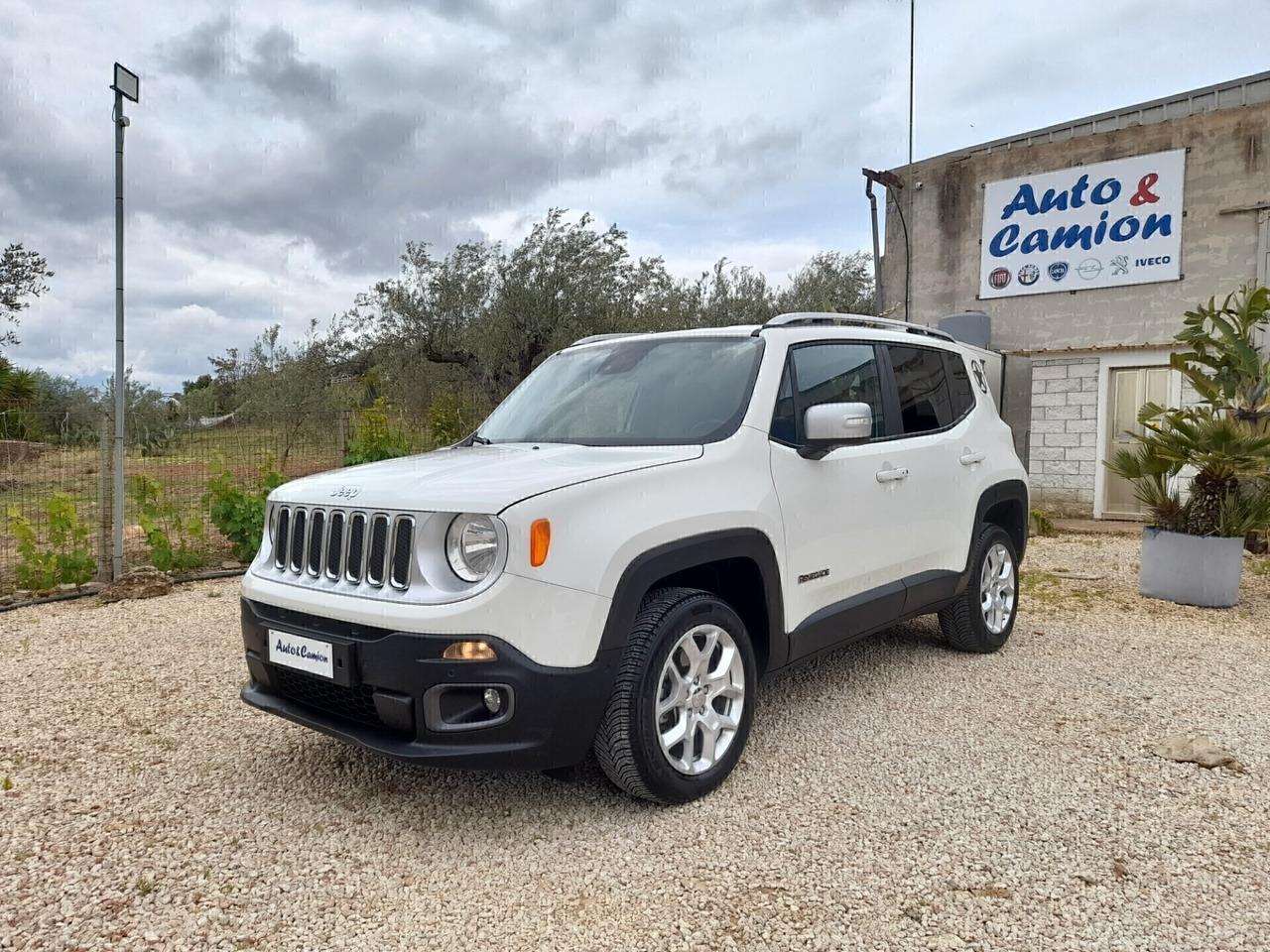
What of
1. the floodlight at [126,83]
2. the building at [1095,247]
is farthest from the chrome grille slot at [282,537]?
the building at [1095,247]

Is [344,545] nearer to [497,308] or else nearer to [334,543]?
[334,543]

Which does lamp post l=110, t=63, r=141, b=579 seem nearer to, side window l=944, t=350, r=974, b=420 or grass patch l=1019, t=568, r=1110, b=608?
side window l=944, t=350, r=974, b=420

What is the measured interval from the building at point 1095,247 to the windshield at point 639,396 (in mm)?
8273

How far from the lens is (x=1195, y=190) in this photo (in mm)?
10016

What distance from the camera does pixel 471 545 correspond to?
2594 millimetres

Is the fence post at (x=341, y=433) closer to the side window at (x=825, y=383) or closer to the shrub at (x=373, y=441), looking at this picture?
the shrub at (x=373, y=441)

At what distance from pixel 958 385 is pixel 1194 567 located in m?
3.04

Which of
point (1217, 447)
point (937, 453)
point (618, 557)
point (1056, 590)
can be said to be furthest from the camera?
point (1056, 590)

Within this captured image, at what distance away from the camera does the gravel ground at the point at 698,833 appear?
2332 mm

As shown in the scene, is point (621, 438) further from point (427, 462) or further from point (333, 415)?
point (333, 415)

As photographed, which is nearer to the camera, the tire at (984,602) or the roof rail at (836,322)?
the roof rail at (836,322)

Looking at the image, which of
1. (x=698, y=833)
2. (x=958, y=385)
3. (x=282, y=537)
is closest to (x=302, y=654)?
(x=282, y=537)

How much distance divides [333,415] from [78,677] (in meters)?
4.02

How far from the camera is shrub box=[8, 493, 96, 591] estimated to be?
21.1 feet
